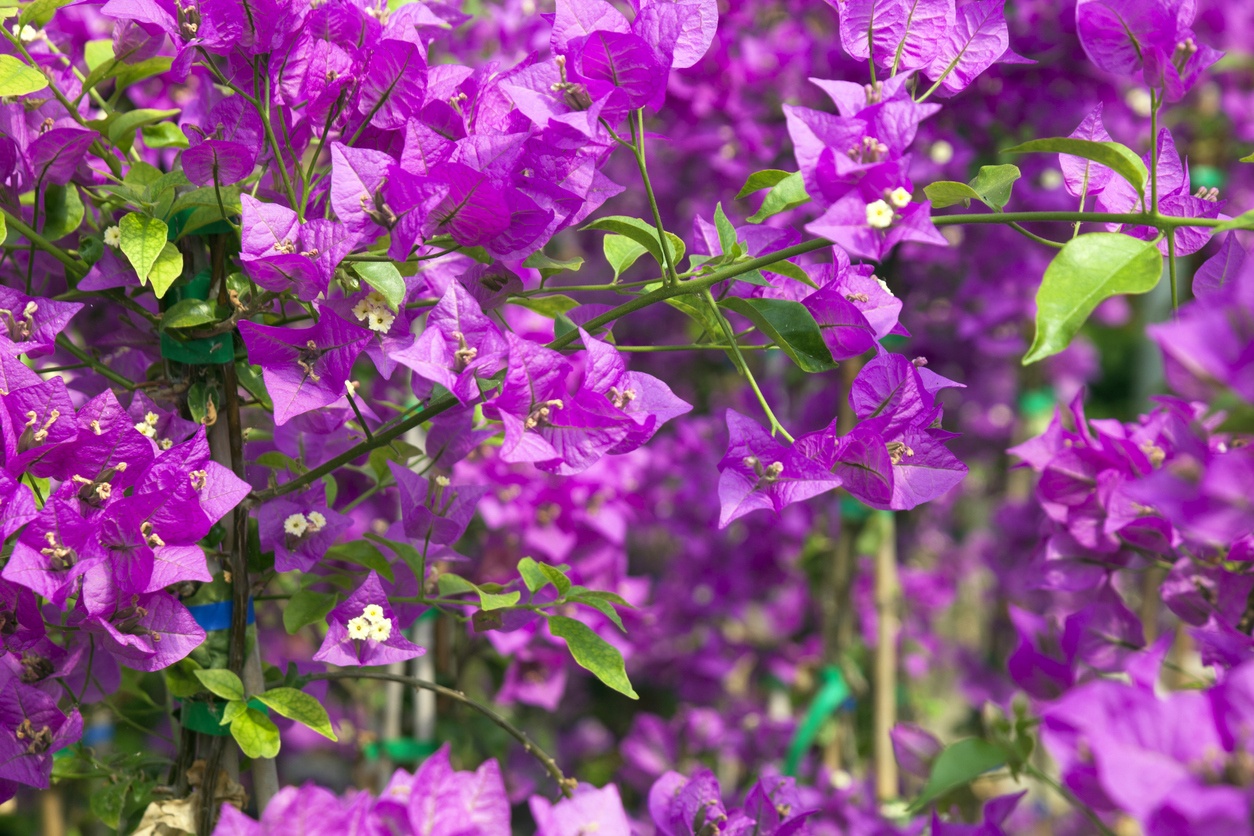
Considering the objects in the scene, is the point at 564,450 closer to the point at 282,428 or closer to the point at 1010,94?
the point at 282,428

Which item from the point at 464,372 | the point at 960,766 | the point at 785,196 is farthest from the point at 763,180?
the point at 960,766

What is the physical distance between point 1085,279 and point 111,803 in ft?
2.21

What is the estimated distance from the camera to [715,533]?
1816mm

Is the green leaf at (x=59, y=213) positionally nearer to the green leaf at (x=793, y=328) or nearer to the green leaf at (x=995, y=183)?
the green leaf at (x=793, y=328)

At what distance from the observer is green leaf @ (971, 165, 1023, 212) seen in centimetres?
62

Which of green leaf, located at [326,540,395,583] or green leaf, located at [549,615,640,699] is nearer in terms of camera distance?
green leaf, located at [549,615,640,699]

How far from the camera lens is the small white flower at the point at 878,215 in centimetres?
52

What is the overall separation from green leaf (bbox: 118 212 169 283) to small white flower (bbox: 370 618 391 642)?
9.8 inches

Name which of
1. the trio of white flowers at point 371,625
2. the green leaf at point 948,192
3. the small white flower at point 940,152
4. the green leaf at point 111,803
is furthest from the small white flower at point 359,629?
the small white flower at point 940,152

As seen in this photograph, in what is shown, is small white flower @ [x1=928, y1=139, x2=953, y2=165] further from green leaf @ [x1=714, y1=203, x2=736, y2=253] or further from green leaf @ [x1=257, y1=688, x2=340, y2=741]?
green leaf @ [x1=257, y1=688, x2=340, y2=741]

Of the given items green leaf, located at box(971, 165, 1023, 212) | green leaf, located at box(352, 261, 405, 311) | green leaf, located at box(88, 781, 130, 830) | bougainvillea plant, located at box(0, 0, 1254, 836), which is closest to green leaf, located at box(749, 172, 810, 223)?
bougainvillea plant, located at box(0, 0, 1254, 836)

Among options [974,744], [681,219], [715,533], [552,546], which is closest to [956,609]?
[715,533]

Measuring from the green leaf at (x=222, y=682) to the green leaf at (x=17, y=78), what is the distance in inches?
13.9

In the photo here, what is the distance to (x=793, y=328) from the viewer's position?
24.8 inches
